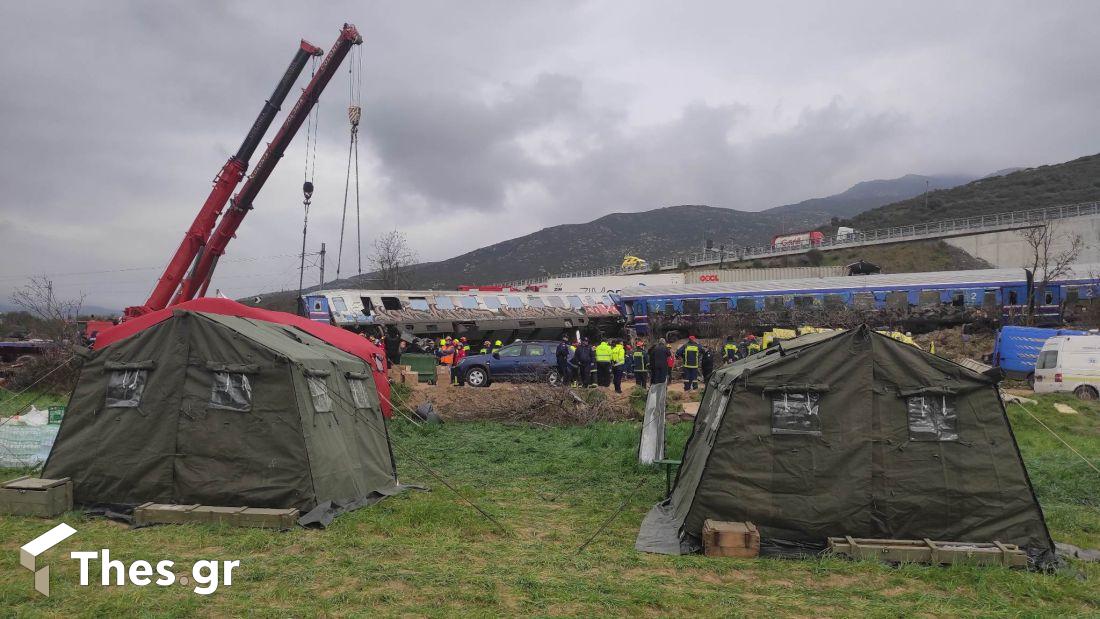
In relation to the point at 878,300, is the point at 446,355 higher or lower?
lower

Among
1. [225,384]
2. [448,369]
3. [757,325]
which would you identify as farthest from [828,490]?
[757,325]

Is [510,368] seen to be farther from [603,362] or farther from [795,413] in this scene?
[795,413]

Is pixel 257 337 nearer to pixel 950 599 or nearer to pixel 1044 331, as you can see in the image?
pixel 950 599

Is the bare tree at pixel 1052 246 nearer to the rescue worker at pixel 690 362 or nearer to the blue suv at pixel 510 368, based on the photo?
the rescue worker at pixel 690 362

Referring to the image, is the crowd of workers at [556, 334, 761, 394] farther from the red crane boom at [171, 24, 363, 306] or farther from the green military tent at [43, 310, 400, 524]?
the green military tent at [43, 310, 400, 524]

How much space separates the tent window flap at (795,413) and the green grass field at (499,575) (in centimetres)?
123

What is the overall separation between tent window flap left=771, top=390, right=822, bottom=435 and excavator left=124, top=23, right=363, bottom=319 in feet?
54.4

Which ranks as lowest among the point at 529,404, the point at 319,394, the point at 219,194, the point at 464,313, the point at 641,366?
the point at 529,404

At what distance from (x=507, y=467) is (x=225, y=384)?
467 centimetres

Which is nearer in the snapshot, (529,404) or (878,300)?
(529,404)

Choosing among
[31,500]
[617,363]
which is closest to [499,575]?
[31,500]

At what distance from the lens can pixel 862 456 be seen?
7141 millimetres

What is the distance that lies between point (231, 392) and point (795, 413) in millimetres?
5804

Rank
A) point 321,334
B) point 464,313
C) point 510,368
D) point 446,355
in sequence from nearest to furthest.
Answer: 1. point 321,334
2. point 510,368
3. point 446,355
4. point 464,313
